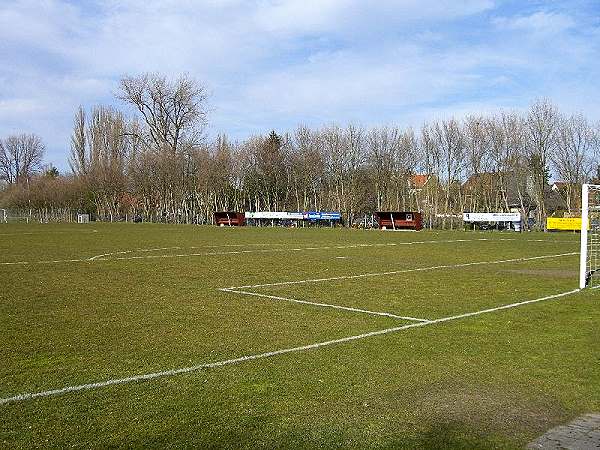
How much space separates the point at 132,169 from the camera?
83.0 m

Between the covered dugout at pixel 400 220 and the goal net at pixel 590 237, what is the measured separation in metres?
39.2

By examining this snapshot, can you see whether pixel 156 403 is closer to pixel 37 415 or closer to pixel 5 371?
pixel 37 415

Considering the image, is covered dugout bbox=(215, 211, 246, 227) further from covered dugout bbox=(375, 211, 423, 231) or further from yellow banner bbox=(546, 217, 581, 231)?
yellow banner bbox=(546, 217, 581, 231)

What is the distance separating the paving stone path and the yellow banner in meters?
52.6

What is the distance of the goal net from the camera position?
1355 cm

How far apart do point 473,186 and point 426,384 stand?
2618 inches

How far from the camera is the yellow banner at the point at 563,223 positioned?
53.2 meters

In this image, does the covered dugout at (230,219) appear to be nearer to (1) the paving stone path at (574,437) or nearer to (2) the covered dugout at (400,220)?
(2) the covered dugout at (400,220)

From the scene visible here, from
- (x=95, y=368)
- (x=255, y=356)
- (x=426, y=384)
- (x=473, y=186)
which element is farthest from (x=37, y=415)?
(x=473, y=186)

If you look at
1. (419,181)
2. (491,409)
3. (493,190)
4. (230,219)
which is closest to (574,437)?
(491,409)

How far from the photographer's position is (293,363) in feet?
21.9

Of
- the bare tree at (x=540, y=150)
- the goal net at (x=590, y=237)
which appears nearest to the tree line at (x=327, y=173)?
the bare tree at (x=540, y=150)

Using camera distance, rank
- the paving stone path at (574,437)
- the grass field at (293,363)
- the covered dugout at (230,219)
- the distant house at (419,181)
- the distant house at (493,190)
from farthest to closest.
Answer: the distant house at (419,181) → the covered dugout at (230,219) → the distant house at (493,190) → the grass field at (293,363) → the paving stone path at (574,437)

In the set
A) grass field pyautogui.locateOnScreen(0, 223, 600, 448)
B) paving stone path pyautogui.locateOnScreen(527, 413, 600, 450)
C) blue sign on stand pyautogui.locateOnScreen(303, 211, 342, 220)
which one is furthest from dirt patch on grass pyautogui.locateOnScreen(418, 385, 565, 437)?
blue sign on stand pyautogui.locateOnScreen(303, 211, 342, 220)
